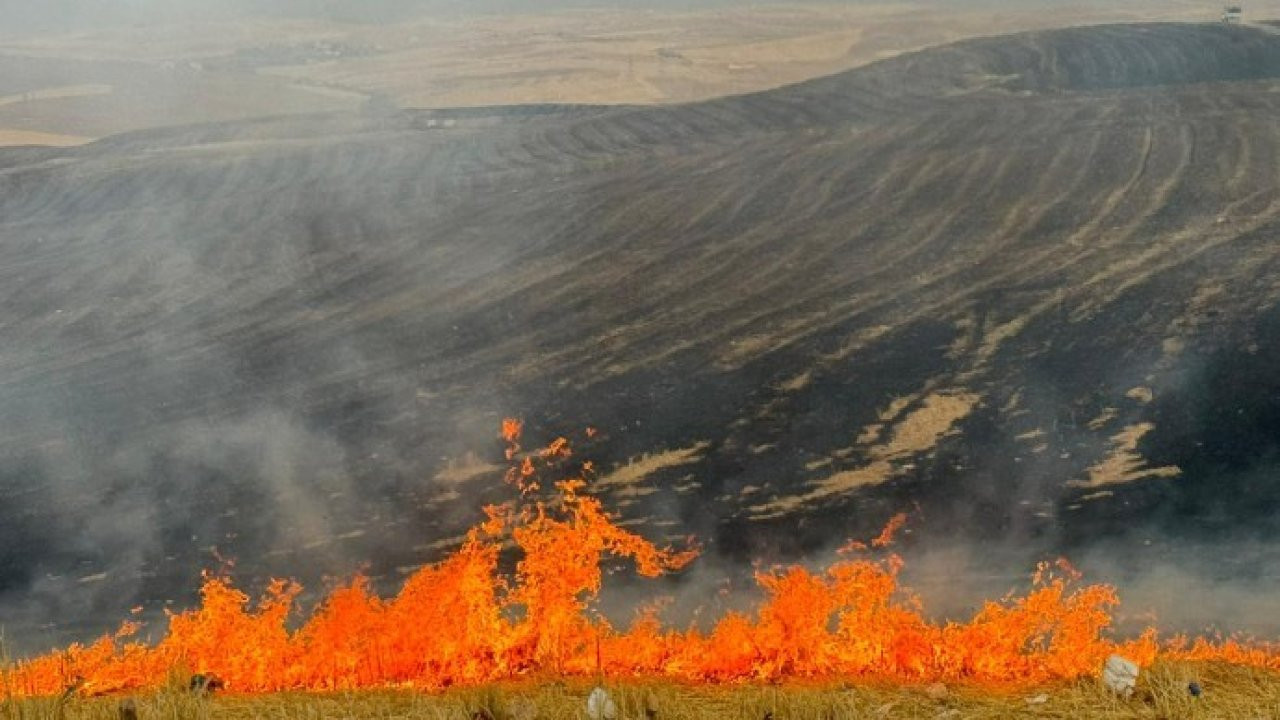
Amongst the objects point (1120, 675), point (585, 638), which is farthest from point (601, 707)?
point (1120, 675)

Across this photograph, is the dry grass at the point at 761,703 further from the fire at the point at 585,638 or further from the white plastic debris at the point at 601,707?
the fire at the point at 585,638

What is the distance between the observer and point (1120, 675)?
6664mm

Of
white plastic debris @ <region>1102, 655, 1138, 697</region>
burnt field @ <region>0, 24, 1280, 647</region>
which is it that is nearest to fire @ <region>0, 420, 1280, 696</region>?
white plastic debris @ <region>1102, 655, 1138, 697</region>

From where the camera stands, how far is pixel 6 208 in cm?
2380

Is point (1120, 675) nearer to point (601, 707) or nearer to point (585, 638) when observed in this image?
point (601, 707)

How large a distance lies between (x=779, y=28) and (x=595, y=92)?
21.9 meters

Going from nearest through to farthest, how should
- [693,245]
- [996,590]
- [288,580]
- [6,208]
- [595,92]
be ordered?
[996,590] < [288,580] < [693,245] < [6,208] < [595,92]

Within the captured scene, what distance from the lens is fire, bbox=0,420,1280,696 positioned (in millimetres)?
7293

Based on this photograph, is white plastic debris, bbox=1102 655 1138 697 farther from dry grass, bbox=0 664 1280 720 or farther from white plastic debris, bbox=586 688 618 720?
white plastic debris, bbox=586 688 618 720

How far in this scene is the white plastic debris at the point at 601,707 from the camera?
651 centimetres

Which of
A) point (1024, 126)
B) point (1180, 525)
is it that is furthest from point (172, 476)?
point (1024, 126)

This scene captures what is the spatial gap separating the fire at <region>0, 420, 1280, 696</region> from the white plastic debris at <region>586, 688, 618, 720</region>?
53 centimetres

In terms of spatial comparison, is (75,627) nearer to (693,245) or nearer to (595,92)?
(693,245)

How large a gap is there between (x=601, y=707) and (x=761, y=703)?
3.01 ft
